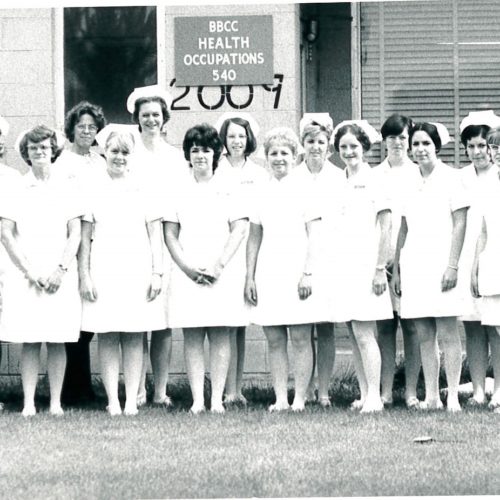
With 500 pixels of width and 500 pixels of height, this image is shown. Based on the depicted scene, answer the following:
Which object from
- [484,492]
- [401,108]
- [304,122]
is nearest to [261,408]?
[304,122]

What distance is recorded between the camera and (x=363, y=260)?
847cm

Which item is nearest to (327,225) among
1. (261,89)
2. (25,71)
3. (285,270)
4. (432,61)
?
(285,270)

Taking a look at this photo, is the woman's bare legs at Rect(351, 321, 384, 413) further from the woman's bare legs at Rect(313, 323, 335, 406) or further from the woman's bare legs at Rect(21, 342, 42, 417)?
the woman's bare legs at Rect(21, 342, 42, 417)

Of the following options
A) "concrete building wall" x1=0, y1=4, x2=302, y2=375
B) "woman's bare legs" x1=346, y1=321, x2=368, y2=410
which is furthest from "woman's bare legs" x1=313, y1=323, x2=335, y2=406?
"concrete building wall" x1=0, y1=4, x2=302, y2=375

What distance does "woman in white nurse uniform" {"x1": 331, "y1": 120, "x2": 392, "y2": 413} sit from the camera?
27.6ft

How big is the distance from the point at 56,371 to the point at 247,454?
182 cm

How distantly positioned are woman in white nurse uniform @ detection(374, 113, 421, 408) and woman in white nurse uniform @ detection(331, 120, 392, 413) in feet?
0.54

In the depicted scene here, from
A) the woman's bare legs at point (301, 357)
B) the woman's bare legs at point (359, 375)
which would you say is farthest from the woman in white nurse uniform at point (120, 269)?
the woman's bare legs at point (359, 375)

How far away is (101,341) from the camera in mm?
8539

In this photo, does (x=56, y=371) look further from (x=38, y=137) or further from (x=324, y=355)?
(x=324, y=355)

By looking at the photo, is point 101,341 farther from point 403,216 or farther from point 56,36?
point 56,36

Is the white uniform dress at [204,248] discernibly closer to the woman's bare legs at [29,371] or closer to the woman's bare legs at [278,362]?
the woman's bare legs at [278,362]

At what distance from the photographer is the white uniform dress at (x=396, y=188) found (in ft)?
28.3

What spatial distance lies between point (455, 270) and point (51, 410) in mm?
2549
